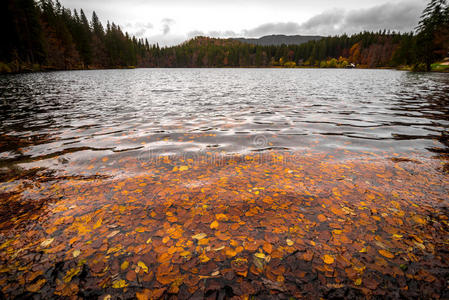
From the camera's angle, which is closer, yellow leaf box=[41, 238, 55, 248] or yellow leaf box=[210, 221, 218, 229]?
yellow leaf box=[41, 238, 55, 248]

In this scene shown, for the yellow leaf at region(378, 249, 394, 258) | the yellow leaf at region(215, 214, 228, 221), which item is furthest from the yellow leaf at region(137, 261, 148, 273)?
the yellow leaf at region(378, 249, 394, 258)

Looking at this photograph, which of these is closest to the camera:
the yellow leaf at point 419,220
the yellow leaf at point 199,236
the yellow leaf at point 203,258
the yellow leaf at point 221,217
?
the yellow leaf at point 203,258

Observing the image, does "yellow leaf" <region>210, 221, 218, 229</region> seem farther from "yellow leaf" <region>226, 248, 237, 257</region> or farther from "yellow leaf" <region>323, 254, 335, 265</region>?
"yellow leaf" <region>323, 254, 335, 265</region>

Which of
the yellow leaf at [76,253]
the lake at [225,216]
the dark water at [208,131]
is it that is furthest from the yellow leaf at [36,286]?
the dark water at [208,131]

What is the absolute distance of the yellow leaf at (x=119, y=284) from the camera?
8.20 feet

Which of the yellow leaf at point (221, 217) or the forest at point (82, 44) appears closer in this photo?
the yellow leaf at point (221, 217)

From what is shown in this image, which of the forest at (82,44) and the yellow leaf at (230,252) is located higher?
the forest at (82,44)

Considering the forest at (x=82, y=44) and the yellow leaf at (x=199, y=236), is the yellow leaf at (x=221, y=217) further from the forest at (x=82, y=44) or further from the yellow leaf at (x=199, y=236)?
the forest at (x=82, y=44)

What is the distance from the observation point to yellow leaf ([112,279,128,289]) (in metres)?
2.50

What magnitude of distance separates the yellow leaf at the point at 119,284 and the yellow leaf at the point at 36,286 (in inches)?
33.1

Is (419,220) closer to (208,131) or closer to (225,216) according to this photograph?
(225,216)

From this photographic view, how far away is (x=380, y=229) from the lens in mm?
3385

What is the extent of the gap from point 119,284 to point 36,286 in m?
0.97

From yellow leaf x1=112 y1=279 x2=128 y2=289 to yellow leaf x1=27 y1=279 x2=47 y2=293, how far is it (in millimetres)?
841
